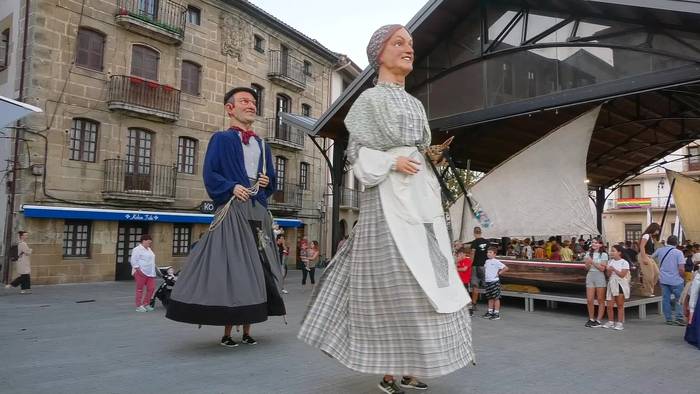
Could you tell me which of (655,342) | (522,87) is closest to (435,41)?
(522,87)

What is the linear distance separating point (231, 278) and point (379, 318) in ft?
6.61

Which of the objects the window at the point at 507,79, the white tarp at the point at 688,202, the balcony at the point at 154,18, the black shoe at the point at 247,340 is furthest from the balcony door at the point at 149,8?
the white tarp at the point at 688,202

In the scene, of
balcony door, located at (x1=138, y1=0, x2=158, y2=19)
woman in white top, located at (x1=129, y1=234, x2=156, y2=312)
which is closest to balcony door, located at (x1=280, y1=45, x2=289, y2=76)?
balcony door, located at (x1=138, y1=0, x2=158, y2=19)

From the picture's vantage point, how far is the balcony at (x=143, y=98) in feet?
56.3

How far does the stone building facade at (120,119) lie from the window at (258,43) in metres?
0.05

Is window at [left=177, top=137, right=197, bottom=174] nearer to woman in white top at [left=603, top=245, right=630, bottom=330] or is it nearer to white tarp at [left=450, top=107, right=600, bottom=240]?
white tarp at [left=450, top=107, right=600, bottom=240]

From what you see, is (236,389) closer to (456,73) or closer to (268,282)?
(268,282)

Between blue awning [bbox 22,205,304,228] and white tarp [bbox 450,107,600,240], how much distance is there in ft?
36.6

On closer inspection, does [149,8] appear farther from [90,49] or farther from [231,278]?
[231,278]

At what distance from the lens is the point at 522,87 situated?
983 cm

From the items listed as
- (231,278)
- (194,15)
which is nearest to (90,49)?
(194,15)

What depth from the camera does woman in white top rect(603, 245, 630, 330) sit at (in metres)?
8.03

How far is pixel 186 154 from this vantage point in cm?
1992

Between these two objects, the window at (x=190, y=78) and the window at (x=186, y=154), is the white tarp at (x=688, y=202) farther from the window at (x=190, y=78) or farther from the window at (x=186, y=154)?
the window at (x=190, y=78)
